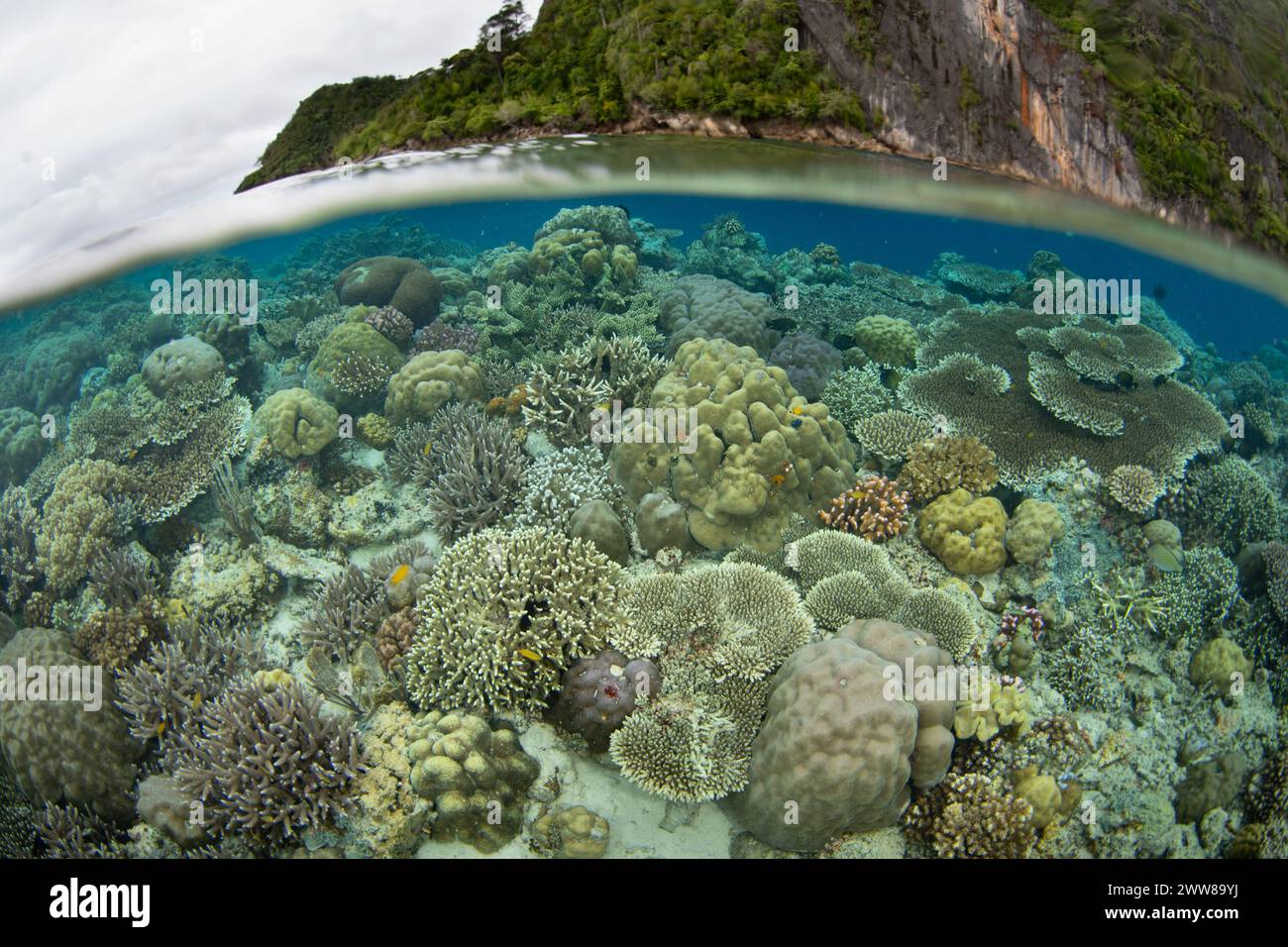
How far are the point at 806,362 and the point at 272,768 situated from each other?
7.88m

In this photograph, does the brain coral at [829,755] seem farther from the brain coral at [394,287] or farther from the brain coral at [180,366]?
the brain coral at [180,366]

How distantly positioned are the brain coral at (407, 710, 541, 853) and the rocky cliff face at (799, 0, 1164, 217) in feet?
30.1

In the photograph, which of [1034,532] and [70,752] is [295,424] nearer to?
[70,752]

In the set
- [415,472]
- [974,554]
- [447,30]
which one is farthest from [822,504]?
[447,30]

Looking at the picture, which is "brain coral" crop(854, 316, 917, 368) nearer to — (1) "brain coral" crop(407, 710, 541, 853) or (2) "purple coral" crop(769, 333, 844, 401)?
(2) "purple coral" crop(769, 333, 844, 401)

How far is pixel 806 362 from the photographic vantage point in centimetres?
863

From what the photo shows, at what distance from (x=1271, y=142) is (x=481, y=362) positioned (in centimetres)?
1176

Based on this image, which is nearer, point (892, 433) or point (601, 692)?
point (601, 692)

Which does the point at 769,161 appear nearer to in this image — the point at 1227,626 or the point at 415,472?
the point at 415,472

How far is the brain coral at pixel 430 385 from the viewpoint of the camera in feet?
25.3

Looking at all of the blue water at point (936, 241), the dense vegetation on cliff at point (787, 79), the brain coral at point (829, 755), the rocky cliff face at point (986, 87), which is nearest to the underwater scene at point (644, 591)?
the brain coral at point (829, 755)

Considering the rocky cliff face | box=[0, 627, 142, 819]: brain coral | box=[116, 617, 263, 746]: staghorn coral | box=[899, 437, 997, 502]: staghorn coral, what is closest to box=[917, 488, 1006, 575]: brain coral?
box=[899, 437, 997, 502]: staghorn coral

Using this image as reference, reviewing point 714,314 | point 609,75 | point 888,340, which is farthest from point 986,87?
point 609,75

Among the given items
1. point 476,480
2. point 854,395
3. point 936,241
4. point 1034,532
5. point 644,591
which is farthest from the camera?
point 936,241
